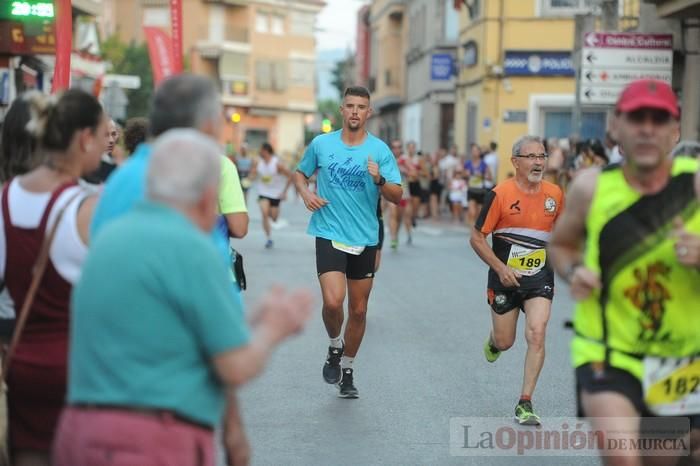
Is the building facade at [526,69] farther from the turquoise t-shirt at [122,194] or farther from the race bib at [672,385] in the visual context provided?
the turquoise t-shirt at [122,194]

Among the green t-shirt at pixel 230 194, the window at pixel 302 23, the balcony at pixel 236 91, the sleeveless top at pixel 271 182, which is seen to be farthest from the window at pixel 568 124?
the window at pixel 302 23

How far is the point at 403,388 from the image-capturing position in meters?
9.45

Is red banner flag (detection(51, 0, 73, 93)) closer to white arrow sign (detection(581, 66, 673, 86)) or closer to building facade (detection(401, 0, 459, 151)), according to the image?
white arrow sign (detection(581, 66, 673, 86))

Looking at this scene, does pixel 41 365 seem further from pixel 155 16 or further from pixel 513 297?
pixel 155 16

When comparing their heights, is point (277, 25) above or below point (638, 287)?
above

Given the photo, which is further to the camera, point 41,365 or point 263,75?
point 263,75

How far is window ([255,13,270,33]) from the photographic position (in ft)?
283

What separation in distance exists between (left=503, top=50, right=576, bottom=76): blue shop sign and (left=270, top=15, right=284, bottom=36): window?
5282cm

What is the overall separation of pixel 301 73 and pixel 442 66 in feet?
155

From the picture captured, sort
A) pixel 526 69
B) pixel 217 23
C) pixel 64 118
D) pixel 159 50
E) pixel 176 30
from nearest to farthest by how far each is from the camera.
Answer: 1. pixel 64 118
2. pixel 176 30
3. pixel 159 50
4. pixel 526 69
5. pixel 217 23

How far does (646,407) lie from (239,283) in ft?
10.6

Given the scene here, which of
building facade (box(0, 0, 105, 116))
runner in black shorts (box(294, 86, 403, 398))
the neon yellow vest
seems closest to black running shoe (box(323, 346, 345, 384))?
runner in black shorts (box(294, 86, 403, 398))

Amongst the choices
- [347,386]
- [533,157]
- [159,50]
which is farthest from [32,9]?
[533,157]

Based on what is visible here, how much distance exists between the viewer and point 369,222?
9.06 meters
